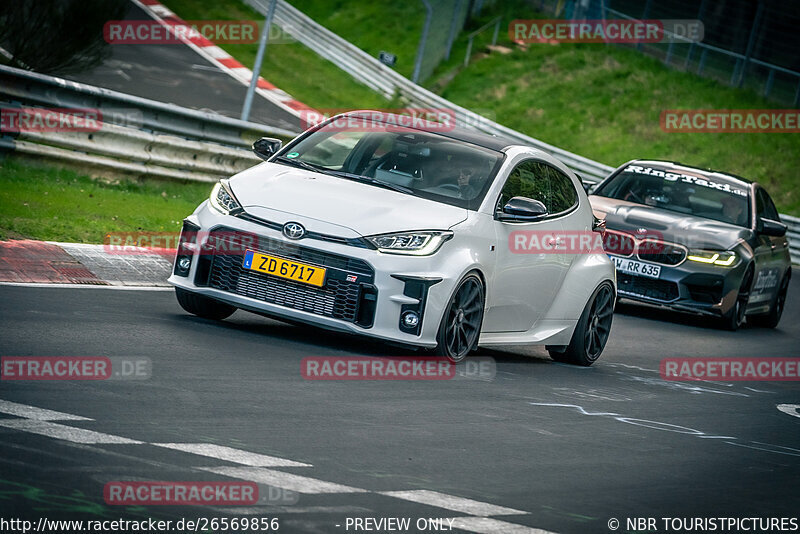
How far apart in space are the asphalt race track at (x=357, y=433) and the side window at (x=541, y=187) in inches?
49.8

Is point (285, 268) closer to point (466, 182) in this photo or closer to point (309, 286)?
point (309, 286)

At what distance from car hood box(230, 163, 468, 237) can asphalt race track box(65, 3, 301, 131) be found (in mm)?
18338

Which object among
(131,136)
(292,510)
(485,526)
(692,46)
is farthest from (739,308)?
(692,46)

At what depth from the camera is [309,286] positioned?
A: 8.74 metres

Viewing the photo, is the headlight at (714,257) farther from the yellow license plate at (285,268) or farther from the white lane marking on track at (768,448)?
the yellow license plate at (285,268)

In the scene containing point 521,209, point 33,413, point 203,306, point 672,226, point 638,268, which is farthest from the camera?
point 672,226

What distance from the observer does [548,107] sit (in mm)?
39625

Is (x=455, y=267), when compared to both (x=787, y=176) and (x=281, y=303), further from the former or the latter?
(x=787, y=176)

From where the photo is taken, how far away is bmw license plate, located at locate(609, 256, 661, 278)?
49.0 ft

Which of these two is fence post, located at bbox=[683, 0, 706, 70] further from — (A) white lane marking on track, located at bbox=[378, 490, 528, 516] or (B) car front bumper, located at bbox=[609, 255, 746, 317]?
(A) white lane marking on track, located at bbox=[378, 490, 528, 516]

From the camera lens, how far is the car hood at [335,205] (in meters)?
8.80

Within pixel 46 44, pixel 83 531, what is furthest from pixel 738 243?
pixel 83 531

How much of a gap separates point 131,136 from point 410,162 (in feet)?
20.9

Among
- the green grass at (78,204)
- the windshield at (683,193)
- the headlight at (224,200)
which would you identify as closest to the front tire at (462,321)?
the headlight at (224,200)
